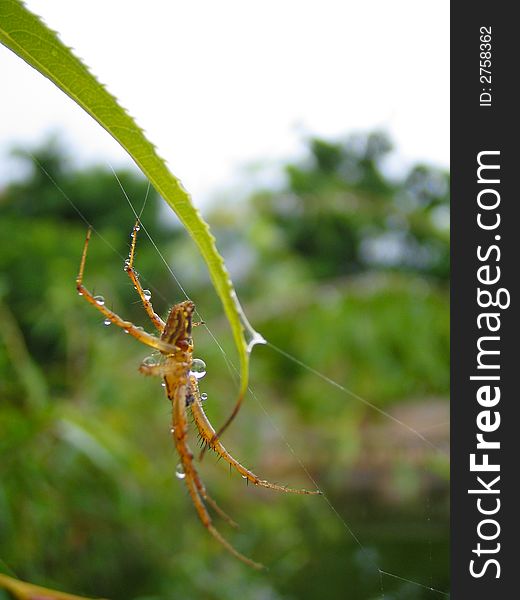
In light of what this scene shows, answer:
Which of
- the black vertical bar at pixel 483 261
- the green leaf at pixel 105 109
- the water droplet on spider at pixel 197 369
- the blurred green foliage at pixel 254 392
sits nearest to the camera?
the green leaf at pixel 105 109

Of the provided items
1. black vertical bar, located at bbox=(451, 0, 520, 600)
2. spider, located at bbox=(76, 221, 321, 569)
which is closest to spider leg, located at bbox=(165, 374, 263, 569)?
spider, located at bbox=(76, 221, 321, 569)

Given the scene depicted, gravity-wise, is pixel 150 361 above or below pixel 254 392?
below

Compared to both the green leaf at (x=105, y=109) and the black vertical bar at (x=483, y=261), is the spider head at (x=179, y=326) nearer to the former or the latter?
the green leaf at (x=105, y=109)

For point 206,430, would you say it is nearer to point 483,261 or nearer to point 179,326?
point 179,326

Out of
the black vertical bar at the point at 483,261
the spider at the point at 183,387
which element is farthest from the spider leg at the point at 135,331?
the black vertical bar at the point at 483,261

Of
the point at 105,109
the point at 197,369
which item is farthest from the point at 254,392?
the point at 105,109

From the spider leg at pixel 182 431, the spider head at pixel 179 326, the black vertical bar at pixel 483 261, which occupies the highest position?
the black vertical bar at pixel 483 261

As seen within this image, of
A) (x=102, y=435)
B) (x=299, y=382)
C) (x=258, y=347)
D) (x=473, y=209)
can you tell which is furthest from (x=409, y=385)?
(x=473, y=209)
